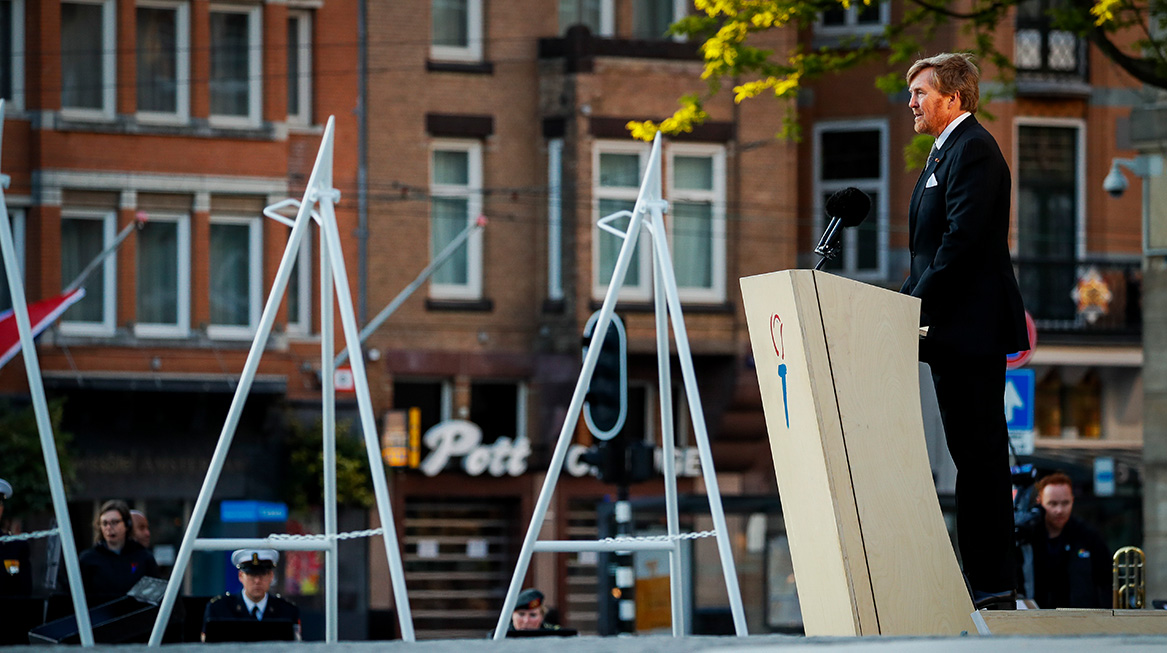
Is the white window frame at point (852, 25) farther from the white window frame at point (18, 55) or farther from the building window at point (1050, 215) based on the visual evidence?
the white window frame at point (18, 55)

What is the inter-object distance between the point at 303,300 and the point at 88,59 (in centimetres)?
486

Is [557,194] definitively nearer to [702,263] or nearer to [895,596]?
[702,263]

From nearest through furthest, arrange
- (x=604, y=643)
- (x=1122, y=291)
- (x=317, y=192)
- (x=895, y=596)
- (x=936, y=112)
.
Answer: (x=604, y=643) < (x=895, y=596) < (x=936, y=112) < (x=317, y=192) < (x=1122, y=291)

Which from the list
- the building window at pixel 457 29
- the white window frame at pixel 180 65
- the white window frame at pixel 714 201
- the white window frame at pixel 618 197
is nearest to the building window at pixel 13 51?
the white window frame at pixel 180 65

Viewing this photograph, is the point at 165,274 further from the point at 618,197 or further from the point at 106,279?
the point at 618,197

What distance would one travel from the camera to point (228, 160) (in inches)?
1155

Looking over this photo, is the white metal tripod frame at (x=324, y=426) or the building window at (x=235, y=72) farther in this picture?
the building window at (x=235, y=72)

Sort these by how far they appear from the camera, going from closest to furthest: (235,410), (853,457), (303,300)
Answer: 1. (853,457)
2. (235,410)
3. (303,300)

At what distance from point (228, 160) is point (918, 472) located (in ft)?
81.0

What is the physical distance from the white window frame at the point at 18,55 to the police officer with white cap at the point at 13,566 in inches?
687

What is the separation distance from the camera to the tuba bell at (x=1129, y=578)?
1046 cm

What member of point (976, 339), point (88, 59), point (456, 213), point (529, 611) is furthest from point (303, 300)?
point (976, 339)

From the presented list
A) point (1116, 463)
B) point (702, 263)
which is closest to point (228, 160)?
point (702, 263)

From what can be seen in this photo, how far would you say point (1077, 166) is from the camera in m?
32.7
